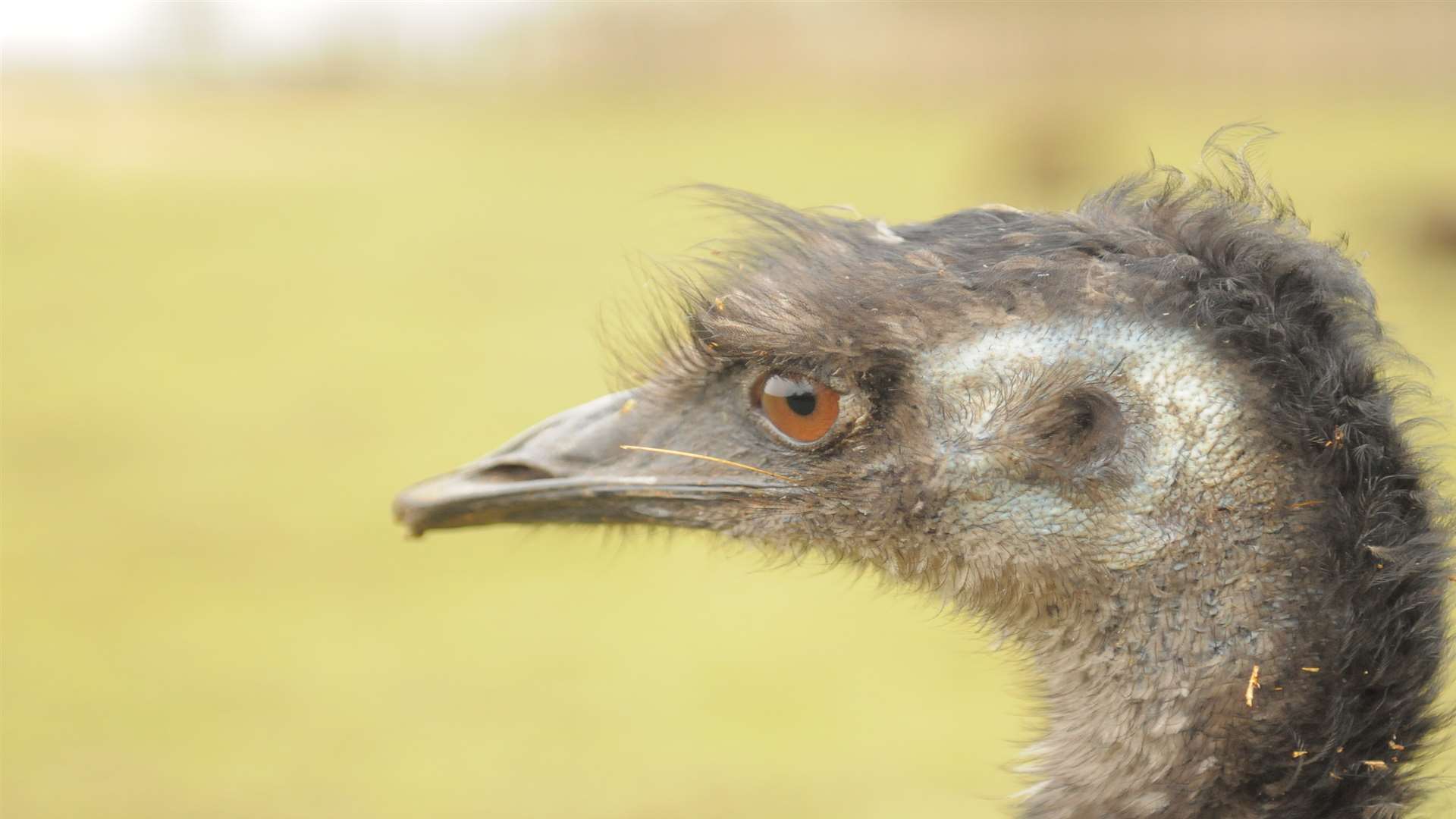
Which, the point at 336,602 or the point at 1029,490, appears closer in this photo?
the point at 1029,490

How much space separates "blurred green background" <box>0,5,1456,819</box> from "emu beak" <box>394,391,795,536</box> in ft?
0.45

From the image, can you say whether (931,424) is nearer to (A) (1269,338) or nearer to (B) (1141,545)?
(B) (1141,545)

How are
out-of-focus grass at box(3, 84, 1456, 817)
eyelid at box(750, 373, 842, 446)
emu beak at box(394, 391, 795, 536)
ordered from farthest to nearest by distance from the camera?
out-of-focus grass at box(3, 84, 1456, 817) < emu beak at box(394, 391, 795, 536) < eyelid at box(750, 373, 842, 446)

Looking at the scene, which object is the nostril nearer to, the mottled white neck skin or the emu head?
the emu head

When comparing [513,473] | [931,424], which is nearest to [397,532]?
[513,473]

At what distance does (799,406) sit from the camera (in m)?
1.83

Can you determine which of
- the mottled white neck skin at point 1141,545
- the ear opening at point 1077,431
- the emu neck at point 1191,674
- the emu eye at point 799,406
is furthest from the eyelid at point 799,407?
the emu neck at point 1191,674

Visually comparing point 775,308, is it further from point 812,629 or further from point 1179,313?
point 812,629

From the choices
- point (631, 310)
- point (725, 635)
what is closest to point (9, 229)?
point (725, 635)

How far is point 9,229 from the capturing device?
1417 cm

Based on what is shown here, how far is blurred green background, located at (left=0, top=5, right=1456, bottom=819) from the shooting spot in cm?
561

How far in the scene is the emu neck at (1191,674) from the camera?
62.5 inches

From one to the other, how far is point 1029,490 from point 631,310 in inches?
36.1

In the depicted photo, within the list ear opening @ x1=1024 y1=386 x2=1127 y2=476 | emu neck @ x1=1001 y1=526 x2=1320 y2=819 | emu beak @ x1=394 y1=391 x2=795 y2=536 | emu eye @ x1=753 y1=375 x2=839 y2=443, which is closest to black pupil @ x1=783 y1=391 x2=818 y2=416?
emu eye @ x1=753 y1=375 x2=839 y2=443
